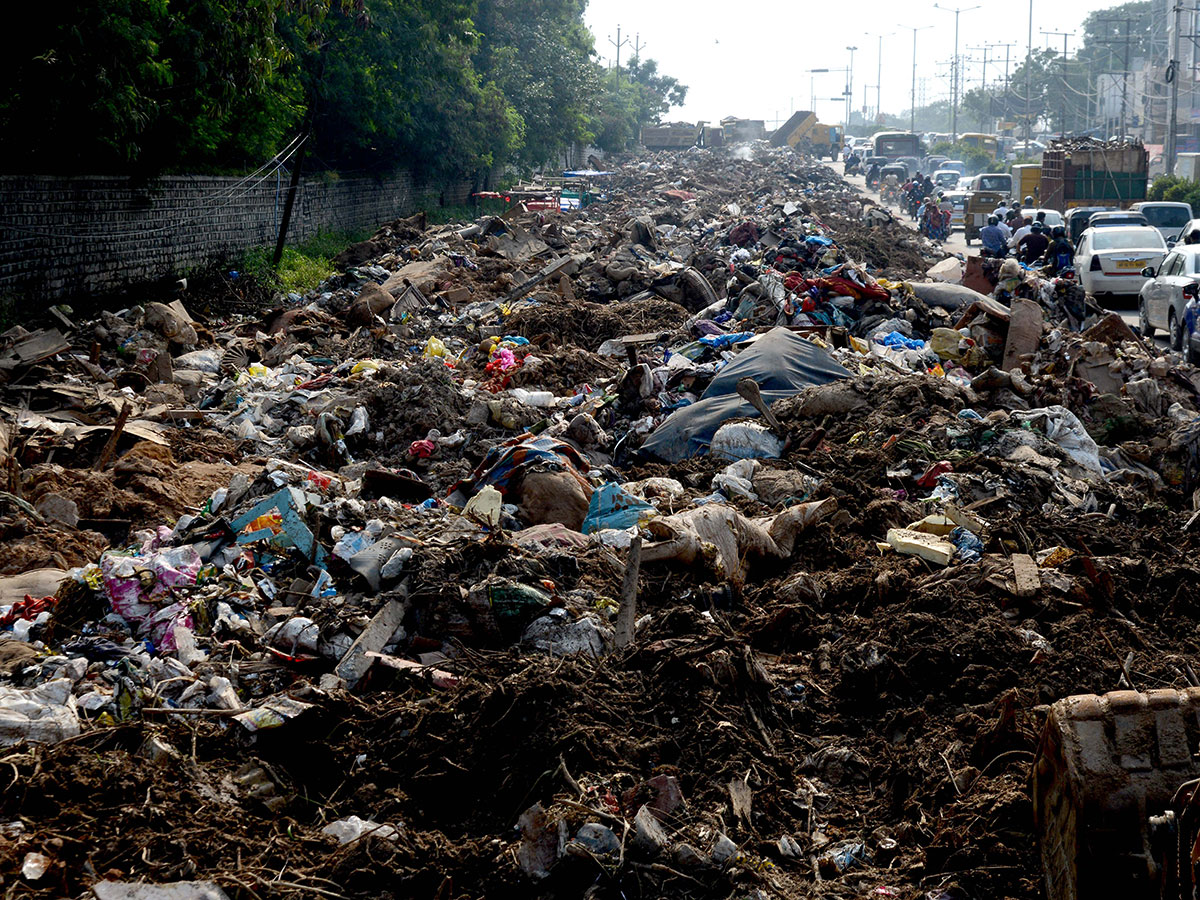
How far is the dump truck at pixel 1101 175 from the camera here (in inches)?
1070

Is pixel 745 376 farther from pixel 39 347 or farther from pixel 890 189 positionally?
pixel 890 189

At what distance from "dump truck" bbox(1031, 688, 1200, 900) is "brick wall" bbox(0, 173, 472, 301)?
39.4ft

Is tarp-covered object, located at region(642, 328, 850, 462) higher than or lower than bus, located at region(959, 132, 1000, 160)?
lower

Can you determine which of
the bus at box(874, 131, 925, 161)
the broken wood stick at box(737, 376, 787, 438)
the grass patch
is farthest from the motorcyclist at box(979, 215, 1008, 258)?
the bus at box(874, 131, 925, 161)

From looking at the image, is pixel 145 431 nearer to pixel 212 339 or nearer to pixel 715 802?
pixel 212 339

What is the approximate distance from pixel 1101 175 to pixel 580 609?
88.3ft

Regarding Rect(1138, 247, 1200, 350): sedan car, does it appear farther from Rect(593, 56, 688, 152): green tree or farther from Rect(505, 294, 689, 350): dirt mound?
Rect(593, 56, 688, 152): green tree

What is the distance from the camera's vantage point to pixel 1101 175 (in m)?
27.4

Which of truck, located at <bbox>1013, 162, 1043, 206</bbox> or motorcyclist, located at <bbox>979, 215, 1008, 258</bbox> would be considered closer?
motorcyclist, located at <bbox>979, 215, 1008, 258</bbox>

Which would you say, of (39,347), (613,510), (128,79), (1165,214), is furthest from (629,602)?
(1165,214)

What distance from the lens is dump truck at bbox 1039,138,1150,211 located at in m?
27.2

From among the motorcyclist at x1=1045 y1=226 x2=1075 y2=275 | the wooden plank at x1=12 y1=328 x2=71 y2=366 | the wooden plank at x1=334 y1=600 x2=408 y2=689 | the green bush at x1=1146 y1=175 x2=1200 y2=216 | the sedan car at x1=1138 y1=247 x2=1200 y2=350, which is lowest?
the wooden plank at x1=334 y1=600 x2=408 y2=689

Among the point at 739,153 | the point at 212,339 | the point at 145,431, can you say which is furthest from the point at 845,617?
the point at 739,153

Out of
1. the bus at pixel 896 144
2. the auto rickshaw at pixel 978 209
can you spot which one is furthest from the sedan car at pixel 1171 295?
the bus at pixel 896 144
